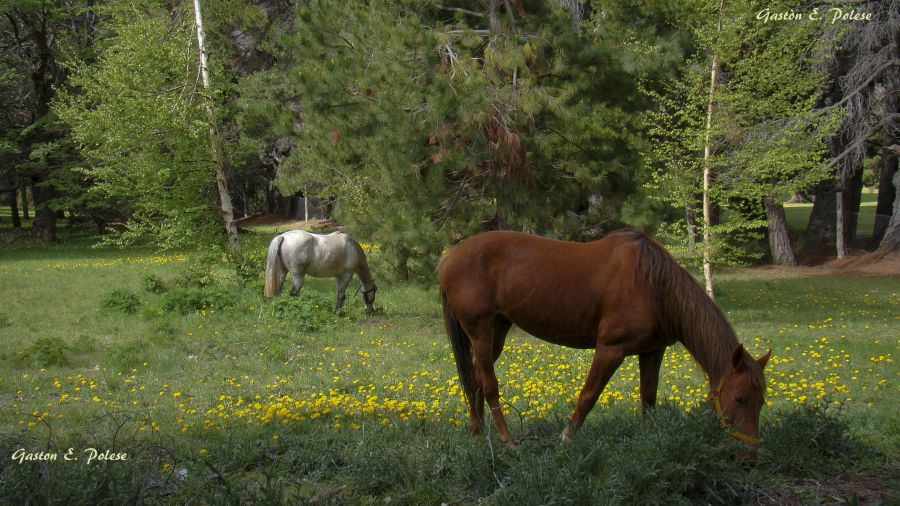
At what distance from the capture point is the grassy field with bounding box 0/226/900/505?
12.8ft

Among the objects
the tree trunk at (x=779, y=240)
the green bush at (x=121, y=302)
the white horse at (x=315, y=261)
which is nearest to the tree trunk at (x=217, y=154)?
the green bush at (x=121, y=302)

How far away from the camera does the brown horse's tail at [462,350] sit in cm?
519

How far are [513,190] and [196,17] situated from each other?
8.48 meters

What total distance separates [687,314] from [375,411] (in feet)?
9.55

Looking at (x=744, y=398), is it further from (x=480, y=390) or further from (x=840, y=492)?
(x=480, y=390)

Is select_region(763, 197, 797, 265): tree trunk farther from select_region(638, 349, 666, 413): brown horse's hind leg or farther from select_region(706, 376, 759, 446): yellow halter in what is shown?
select_region(706, 376, 759, 446): yellow halter

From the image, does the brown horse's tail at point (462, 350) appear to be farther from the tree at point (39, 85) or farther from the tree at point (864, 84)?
the tree at point (39, 85)

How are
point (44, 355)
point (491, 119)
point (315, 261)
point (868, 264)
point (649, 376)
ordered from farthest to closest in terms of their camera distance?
point (868, 264)
point (315, 261)
point (491, 119)
point (44, 355)
point (649, 376)

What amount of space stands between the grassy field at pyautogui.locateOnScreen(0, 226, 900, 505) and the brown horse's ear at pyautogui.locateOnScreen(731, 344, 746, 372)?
1.11 ft

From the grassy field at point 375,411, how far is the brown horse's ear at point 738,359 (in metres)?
0.34

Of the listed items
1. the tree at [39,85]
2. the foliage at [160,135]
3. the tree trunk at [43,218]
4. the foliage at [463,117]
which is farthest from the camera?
the tree trunk at [43,218]

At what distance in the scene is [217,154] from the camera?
14188mm

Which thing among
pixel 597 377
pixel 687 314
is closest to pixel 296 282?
pixel 597 377

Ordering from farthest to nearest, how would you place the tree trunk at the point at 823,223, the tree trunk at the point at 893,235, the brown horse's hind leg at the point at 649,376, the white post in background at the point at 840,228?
the tree trunk at the point at 823,223, the white post in background at the point at 840,228, the tree trunk at the point at 893,235, the brown horse's hind leg at the point at 649,376
